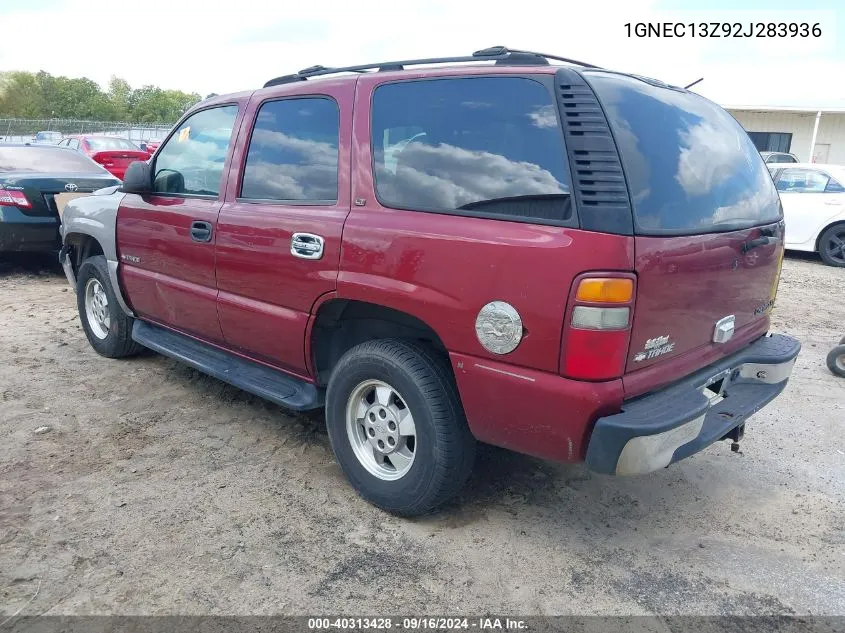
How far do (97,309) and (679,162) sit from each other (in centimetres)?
443

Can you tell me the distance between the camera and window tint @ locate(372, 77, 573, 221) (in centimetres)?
255

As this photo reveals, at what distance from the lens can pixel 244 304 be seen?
365 centimetres

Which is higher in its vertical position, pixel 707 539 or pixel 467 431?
pixel 467 431

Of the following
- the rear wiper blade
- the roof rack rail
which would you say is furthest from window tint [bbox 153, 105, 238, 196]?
the rear wiper blade

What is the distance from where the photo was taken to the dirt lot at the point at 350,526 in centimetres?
A: 260

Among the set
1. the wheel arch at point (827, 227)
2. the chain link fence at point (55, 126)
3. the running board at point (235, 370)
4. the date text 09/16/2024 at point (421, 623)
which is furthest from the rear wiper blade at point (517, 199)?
the chain link fence at point (55, 126)

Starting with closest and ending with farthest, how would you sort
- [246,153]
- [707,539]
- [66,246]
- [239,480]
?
[707,539] < [239,480] < [246,153] < [66,246]

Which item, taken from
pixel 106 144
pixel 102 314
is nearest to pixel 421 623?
pixel 102 314

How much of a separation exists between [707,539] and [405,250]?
6.06 feet

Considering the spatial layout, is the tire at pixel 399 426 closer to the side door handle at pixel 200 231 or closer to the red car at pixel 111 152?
the side door handle at pixel 200 231

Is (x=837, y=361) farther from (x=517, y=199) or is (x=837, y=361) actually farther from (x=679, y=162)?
(x=517, y=199)

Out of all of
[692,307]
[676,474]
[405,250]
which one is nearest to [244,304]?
[405,250]

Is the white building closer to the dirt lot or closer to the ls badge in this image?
the dirt lot

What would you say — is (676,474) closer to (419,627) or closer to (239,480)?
(419,627)
